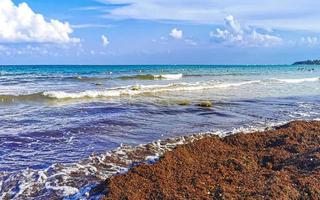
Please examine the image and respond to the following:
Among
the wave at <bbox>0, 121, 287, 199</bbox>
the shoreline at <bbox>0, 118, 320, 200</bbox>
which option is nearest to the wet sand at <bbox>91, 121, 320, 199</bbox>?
the shoreline at <bbox>0, 118, 320, 200</bbox>

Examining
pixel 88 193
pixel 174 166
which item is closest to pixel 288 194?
pixel 174 166

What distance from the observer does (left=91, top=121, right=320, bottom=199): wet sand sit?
704cm

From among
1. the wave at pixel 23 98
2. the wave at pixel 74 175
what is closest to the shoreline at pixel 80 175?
the wave at pixel 74 175

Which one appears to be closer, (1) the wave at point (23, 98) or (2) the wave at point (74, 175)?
(2) the wave at point (74, 175)

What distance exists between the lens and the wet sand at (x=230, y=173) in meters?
7.04

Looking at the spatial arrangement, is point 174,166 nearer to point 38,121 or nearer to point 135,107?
point 38,121

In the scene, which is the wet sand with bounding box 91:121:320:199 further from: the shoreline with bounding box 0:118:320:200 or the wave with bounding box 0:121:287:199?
the wave with bounding box 0:121:287:199

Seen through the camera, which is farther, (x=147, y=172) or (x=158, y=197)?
(x=147, y=172)

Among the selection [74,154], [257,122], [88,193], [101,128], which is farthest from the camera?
[257,122]

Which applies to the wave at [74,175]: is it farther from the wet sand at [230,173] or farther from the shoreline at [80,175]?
the wet sand at [230,173]

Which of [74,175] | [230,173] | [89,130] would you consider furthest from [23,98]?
[230,173]

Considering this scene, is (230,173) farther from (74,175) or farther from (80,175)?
(74,175)

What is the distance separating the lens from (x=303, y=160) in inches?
339

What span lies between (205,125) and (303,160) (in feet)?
24.0
